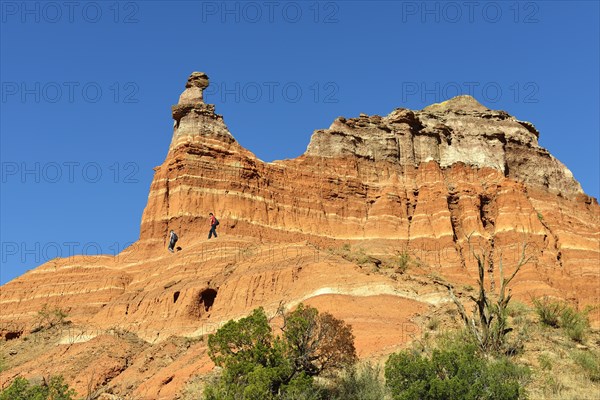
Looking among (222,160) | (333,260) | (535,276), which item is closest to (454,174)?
(535,276)

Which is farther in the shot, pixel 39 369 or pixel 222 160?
pixel 222 160

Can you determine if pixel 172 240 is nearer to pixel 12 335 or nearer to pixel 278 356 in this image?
pixel 12 335

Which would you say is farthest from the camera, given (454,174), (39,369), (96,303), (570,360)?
(454,174)

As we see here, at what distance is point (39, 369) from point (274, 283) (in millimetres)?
14082

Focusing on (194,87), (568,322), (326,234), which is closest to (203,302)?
(568,322)

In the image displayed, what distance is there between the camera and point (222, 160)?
66.8 metres

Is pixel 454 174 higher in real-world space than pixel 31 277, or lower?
higher

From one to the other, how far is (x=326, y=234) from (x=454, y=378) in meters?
46.8

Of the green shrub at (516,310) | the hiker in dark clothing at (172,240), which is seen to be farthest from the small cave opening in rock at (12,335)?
the green shrub at (516,310)

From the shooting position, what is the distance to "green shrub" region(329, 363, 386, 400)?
26.8m

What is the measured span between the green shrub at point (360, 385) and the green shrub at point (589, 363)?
7387mm

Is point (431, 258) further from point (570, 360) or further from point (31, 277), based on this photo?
point (570, 360)

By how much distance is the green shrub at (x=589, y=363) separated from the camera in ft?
90.7

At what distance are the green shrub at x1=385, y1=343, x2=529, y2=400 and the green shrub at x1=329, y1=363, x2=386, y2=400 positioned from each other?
1344 mm
